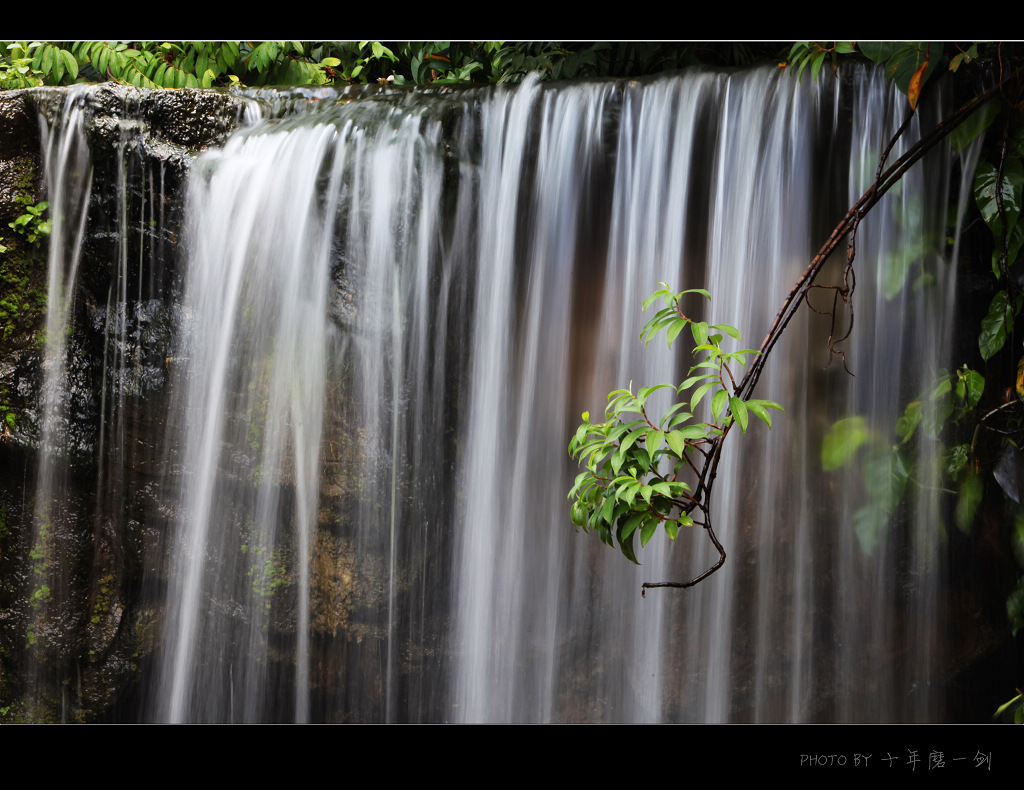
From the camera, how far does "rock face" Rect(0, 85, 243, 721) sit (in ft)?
8.91

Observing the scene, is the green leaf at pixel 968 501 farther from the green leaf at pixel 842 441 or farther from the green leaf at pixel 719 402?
the green leaf at pixel 719 402

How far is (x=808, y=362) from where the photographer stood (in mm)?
2334

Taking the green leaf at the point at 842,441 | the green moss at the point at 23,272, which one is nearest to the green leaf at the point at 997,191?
the green leaf at the point at 842,441

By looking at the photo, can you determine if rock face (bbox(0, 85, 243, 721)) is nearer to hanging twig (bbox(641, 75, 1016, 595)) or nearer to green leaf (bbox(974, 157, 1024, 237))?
hanging twig (bbox(641, 75, 1016, 595))

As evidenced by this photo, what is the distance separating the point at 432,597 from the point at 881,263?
1845mm

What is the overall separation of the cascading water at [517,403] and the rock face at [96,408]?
0.40 ft

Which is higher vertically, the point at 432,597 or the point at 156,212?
the point at 156,212

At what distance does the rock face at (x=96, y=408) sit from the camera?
272 centimetres

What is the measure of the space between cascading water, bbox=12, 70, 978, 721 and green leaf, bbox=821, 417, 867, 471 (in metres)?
0.03

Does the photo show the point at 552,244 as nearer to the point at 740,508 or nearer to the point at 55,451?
the point at 740,508

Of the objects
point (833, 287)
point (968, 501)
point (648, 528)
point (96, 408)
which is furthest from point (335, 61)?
point (968, 501)

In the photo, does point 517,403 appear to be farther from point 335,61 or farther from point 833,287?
point 335,61

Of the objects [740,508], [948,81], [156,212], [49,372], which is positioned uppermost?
[948,81]

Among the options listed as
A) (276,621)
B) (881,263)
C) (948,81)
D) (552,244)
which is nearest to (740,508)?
(881,263)
